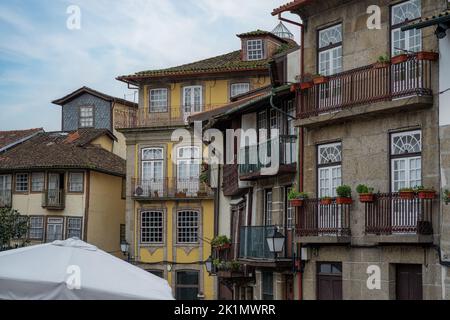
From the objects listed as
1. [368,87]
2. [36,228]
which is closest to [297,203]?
[368,87]

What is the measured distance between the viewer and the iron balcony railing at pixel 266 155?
23.5 metres

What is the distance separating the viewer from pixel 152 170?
45.6m

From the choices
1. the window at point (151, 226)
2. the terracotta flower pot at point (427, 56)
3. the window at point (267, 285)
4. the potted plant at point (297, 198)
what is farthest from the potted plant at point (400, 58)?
the window at point (151, 226)

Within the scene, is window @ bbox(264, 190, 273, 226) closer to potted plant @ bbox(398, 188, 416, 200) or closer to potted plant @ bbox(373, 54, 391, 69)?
potted plant @ bbox(373, 54, 391, 69)

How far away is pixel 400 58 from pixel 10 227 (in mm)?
28533

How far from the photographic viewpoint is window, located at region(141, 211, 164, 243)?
45406 mm

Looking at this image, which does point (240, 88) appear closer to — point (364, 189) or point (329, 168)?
point (329, 168)

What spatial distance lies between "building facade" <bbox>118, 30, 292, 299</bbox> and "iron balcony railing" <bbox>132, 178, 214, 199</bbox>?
49 mm

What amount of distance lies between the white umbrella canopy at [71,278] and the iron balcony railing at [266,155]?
10.8 meters

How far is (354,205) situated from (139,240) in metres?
25.9

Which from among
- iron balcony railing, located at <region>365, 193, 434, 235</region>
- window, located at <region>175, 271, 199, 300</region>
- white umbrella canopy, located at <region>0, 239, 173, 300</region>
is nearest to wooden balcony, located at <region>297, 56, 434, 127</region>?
iron balcony railing, located at <region>365, 193, 434, 235</region>

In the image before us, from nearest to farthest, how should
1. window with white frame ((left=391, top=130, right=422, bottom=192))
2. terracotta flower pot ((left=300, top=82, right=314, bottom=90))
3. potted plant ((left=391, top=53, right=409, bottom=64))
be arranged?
potted plant ((left=391, top=53, right=409, bottom=64))
window with white frame ((left=391, top=130, right=422, bottom=192))
terracotta flower pot ((left=300, top=82, right=314, bottom=90))
